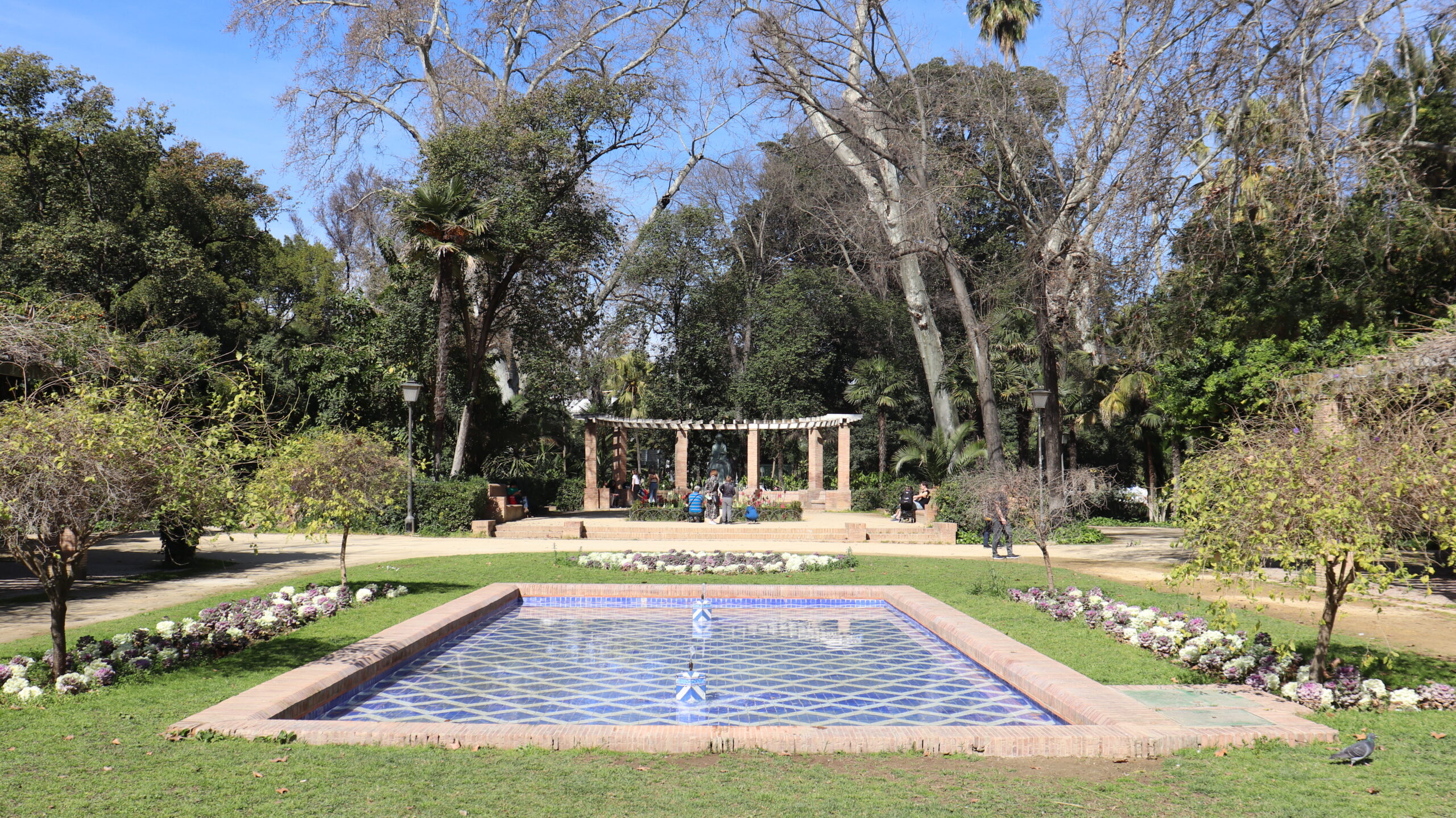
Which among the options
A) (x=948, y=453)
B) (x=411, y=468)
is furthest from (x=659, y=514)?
(x=948, y=453)

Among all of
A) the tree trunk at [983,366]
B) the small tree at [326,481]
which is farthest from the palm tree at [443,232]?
the tree trunk at [983,366]

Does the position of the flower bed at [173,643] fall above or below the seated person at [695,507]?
below

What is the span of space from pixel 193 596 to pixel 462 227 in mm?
12542

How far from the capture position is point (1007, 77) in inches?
900

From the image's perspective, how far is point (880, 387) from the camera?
34.6 metres

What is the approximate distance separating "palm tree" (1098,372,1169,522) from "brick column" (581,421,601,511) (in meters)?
16.2

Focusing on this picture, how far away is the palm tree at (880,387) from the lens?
34062 mm

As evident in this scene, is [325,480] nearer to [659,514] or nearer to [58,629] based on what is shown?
[58,629]

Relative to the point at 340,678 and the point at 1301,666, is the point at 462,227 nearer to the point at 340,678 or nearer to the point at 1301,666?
the point at 340,678

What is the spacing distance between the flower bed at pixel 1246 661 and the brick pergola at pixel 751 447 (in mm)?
19511

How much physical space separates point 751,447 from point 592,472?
526 cm

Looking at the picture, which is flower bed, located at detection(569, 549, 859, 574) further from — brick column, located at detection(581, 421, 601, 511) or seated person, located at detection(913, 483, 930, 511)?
brick column, located at detection(581, 421, 601, 511)

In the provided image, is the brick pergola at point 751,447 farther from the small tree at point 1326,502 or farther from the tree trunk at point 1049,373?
the small tree at point 1326,502

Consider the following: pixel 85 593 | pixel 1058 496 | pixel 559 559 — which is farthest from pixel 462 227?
pixel 1058 496
